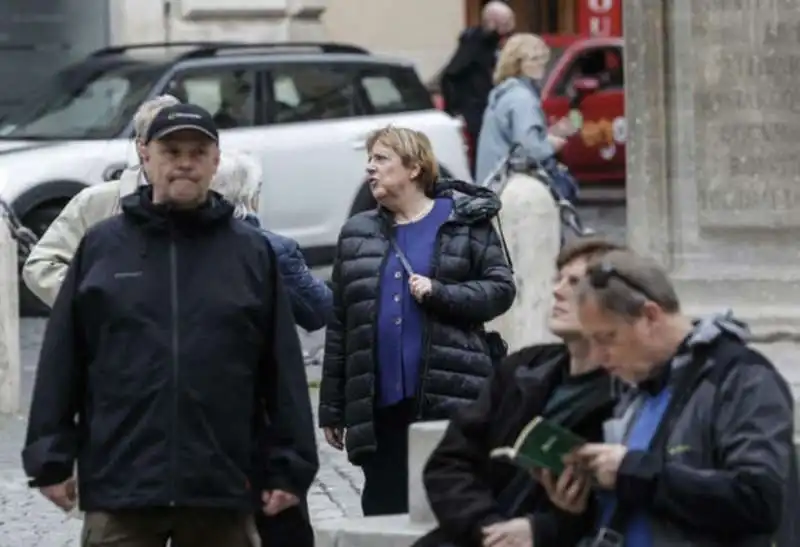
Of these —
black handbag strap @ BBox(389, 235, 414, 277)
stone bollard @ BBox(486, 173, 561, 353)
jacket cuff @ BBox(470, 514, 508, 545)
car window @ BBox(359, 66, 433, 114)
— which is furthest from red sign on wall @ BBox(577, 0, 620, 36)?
jacket cuff @ BBox(470, 514, 508, 545)

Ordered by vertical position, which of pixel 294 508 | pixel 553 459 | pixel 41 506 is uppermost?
pixel 553 459

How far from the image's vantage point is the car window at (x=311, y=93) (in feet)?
55.2

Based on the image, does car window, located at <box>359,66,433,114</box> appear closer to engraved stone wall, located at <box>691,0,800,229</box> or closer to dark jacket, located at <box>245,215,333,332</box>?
engraved stone wall, located at <box>691,0,800,229</box>

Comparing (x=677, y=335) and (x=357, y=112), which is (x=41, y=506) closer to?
(x=677, y=335)

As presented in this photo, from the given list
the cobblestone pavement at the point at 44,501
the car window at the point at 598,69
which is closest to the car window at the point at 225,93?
the cobblestone pavement at the point at 44,501

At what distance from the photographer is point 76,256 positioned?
19.1ft

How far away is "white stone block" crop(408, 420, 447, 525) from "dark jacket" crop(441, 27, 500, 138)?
12647 millimetres

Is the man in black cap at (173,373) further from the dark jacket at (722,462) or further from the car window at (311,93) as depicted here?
the car window at (311,93)

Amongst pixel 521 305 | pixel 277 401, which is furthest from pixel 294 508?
pixel 521 305

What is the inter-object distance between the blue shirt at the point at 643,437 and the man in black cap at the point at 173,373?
1.24 m

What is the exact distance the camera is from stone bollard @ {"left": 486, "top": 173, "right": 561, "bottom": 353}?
10914 millimetres

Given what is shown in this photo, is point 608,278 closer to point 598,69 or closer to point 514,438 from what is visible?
point 514,438

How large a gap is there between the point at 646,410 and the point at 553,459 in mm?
209

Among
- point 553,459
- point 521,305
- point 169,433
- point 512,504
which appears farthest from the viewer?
point 521,305
